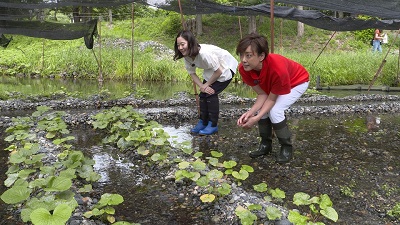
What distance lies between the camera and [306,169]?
311cm

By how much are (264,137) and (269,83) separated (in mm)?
706

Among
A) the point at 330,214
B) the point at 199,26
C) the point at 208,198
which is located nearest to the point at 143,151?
the point at 208,198

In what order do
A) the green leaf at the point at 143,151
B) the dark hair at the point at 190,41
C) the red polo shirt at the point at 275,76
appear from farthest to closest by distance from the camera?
the dark hair at the point at 190,41
the green leaf at the point at 143,151
the red polo shirt at the point at 275,76

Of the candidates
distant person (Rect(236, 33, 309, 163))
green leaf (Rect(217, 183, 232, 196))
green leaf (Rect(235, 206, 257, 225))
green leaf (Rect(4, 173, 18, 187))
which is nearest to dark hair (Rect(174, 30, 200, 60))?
distant person (Rect(236, 33, 309, 163))

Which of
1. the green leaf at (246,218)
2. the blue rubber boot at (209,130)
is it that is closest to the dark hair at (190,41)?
the blue rubber boot at (209,130)

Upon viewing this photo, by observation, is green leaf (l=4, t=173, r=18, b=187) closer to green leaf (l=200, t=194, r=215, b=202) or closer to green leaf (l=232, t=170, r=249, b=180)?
green leaf (l=200, t=194, r=215, b=202)

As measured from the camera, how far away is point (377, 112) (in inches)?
245

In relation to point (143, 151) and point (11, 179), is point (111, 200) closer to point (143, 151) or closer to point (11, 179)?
point (11, 179)

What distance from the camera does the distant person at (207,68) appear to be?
147 inches

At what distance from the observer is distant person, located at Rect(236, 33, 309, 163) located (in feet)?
8.95

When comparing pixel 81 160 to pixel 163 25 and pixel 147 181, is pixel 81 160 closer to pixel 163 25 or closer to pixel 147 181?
pixel 147 181

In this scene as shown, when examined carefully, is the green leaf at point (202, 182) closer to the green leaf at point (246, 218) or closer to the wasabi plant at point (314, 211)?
the green leaf at point (246, 218)

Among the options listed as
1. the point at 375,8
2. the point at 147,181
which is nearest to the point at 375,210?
the point at 147,181

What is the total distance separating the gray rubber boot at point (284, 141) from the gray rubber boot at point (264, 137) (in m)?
0.16
